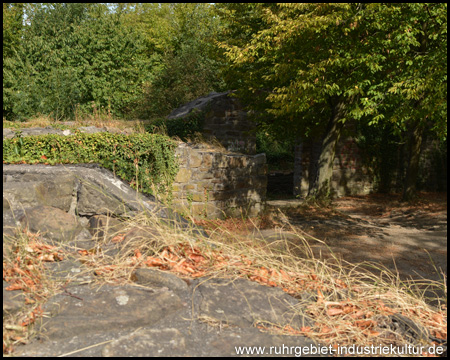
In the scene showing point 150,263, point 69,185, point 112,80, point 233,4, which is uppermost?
point 233,4

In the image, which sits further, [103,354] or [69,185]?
[69,185]

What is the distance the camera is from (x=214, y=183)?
9477 mm

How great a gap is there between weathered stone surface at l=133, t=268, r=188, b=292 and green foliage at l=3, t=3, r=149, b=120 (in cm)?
1263

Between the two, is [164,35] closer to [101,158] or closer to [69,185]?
[101,158]

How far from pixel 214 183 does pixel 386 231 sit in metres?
4.00

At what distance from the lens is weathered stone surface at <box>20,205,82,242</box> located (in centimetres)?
360

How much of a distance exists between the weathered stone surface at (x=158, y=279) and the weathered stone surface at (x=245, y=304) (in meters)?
0.14

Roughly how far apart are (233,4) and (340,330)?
42.2 feet

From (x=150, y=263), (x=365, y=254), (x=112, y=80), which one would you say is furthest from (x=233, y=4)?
(x=150, y=263)

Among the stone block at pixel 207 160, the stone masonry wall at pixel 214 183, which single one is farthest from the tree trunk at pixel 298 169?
the stone block at pixel 207 160

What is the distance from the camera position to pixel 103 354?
7.20 ft

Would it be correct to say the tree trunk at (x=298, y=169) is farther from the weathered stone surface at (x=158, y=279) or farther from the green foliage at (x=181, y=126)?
the weathered stone surface at (x=158, y=279)

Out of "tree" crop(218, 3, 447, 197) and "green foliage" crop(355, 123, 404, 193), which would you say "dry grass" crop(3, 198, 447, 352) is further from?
"green foliage" crop(355, 123, 404, 193)

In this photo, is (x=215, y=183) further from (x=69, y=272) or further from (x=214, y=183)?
(x=69, y=272)
